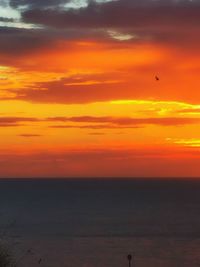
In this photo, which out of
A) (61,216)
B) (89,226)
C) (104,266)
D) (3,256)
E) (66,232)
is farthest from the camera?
(61,216)

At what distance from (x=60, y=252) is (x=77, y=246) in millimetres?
7925

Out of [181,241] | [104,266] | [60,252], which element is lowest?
[104,266]

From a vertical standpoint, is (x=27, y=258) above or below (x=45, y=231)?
below

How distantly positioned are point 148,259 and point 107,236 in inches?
1355

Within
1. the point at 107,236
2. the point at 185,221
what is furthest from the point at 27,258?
the point at 185,221

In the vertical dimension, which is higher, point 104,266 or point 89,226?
point 89,226

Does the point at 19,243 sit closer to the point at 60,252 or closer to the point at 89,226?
the point at 60,252

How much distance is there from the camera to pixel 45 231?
15475 cm

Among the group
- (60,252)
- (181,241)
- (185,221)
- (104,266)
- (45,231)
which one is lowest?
(104,266)

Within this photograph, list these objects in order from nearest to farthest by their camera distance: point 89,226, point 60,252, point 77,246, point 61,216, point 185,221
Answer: point 60,252 < point 77,246 < point 89,226 < point 185,221 < point 61,216

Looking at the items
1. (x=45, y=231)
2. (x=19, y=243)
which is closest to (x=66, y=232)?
(x=45, y=231)

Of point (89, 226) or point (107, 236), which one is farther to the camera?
point (89, 226)

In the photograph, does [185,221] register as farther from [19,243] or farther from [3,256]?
[3,256]

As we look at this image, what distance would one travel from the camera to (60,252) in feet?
373
